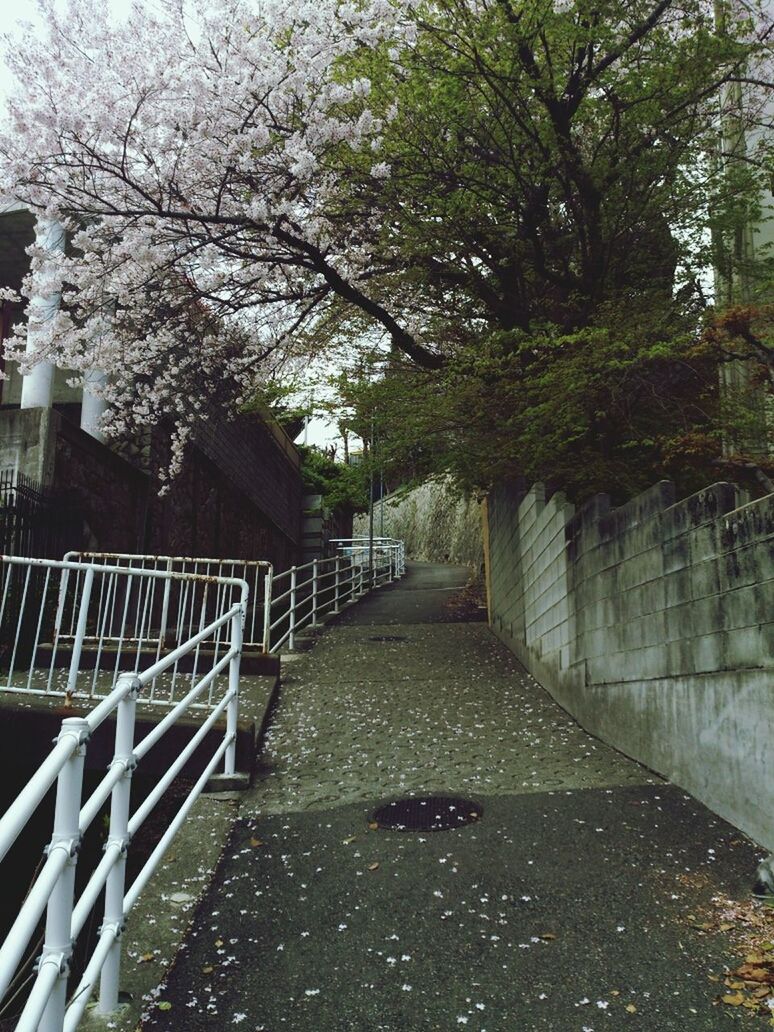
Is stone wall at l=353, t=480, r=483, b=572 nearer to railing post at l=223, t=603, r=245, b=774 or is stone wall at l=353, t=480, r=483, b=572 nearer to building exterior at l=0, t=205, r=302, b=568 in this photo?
building exterior at l=0, t=205, r=302, b=568

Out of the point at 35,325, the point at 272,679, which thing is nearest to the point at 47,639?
the point at 272,679

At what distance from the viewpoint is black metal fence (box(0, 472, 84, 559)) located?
348 inches

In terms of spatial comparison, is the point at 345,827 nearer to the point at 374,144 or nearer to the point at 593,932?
the point at 593,932

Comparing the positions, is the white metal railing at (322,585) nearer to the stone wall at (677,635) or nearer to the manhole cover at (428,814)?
the stone wall at (677,635)

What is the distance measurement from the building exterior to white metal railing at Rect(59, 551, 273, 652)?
52 cm

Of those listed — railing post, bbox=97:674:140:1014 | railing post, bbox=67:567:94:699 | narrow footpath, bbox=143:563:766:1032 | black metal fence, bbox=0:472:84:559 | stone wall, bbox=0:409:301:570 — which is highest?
stone wall, bbox=0:409:301:570

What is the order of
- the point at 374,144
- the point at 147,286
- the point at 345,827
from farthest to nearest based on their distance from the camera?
the point at 147,286, the point at 374,144, the point at 345,827

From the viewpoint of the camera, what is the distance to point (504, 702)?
8.65 m

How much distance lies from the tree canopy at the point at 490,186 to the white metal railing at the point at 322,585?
4.44m

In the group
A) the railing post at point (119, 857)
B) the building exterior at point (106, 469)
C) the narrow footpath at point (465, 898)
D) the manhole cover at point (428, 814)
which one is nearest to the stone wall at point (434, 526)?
the building exterior at point (106, 469)

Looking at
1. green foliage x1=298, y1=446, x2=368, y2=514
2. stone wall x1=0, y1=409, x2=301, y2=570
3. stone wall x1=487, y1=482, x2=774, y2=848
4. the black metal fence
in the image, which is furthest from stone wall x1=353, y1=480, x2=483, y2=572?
stone wall x1=487, y1=482, x2=774, y2=848

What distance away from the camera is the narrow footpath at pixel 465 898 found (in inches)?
117

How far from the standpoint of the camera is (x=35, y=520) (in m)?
9.28

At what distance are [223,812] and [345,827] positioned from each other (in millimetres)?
918
